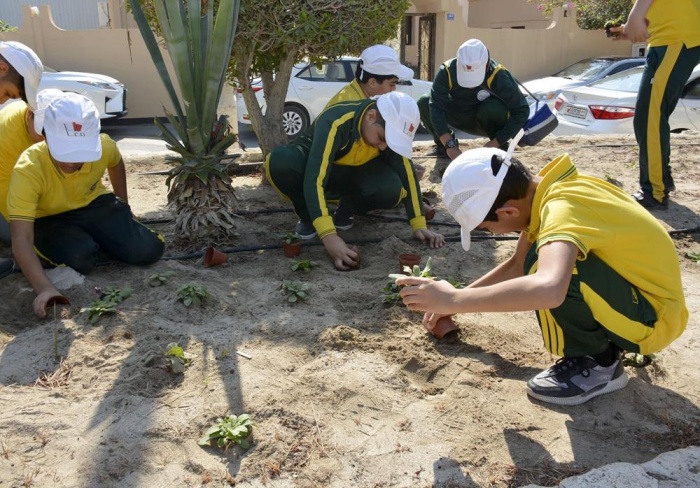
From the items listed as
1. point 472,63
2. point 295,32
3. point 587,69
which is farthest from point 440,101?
point 587,69

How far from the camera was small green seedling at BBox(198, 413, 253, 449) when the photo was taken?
251 cm

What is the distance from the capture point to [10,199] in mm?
3627

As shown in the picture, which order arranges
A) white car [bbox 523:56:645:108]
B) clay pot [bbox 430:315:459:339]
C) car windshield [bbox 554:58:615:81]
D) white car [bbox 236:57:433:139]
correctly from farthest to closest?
car windshield [bbox 554:58:615:81]
white car [bbox 523:56:645:108]
white car [bbox 236:57:433:139]
clay pot [bbox 430:315:459:339]

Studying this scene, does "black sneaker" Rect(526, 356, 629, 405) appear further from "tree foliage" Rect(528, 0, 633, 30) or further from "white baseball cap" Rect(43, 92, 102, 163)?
"tree foliage" Rect(528, 0, 633, 30)

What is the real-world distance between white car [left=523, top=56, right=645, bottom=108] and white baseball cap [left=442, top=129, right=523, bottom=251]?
10.3 metres

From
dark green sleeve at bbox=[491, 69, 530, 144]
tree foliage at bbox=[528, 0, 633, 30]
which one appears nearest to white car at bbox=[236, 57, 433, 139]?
dark green sleeve at bbox=[491, 69, 530, 144]

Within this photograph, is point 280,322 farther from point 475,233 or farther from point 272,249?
point 475,233

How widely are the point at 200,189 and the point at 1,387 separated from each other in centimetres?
201

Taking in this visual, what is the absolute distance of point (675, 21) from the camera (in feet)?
16.3

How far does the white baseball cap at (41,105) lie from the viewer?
12.0 ft

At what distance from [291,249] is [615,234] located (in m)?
2.34

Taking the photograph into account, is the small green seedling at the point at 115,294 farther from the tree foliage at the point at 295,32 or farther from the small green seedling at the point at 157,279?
the tree foliage at the point at 295,32

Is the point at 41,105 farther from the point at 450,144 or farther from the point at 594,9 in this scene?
the point at 594,9

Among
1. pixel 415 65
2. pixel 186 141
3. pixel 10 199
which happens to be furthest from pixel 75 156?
pixel 415 65
